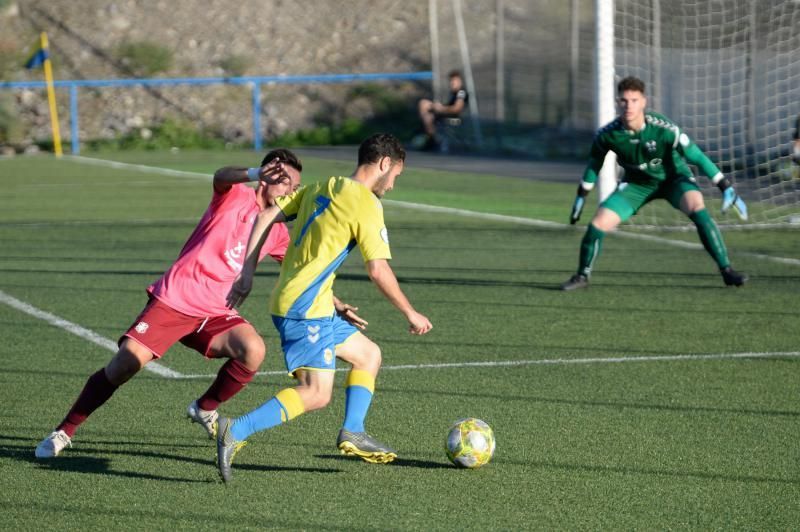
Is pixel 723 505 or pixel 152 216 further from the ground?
pixel 723 505

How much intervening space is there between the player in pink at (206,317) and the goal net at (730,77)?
12.3 meters

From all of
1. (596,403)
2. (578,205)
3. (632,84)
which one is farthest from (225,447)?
(632,84)

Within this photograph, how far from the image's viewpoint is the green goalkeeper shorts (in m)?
11.1

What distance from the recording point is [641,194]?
11172mm

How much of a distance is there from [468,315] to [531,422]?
3.25 meters

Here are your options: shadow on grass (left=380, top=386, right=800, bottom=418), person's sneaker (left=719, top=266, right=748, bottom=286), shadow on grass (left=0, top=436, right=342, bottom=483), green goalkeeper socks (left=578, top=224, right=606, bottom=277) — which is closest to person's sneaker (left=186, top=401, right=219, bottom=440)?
shadow on grass (left=0, top=436, right=342, bottom=483)

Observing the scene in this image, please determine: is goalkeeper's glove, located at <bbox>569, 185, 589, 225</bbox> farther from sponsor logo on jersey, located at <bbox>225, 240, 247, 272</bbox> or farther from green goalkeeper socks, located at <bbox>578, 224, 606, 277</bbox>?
sponsor logo on jersey, located at <bbox>225, 240, 247, 272</bbox>

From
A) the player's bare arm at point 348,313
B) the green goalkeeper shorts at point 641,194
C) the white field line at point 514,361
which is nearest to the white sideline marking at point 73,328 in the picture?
the white field line at point 514,361

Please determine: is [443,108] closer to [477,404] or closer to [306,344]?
Answer: [477,404]

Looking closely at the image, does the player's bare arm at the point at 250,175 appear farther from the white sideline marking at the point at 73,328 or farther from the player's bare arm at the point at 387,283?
the white sideline marking at the point at 73,328

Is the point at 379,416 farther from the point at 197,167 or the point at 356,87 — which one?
the point at 356,87

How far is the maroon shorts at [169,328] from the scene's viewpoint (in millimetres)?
5887

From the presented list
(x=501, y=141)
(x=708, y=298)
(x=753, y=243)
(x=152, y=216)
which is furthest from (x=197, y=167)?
(x=708, y=298)

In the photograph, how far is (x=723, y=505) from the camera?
5.14 metres
